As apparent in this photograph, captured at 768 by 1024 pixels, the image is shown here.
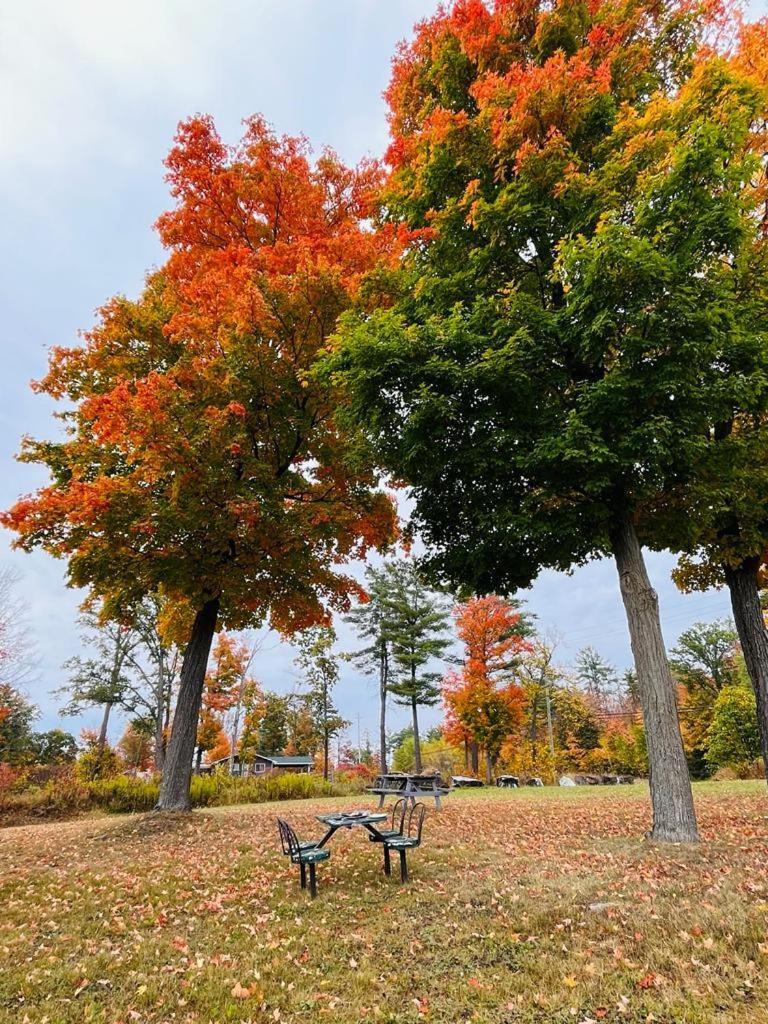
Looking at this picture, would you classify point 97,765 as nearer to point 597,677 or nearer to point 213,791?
point 213,791

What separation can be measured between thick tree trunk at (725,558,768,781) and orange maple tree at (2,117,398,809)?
6.69 m

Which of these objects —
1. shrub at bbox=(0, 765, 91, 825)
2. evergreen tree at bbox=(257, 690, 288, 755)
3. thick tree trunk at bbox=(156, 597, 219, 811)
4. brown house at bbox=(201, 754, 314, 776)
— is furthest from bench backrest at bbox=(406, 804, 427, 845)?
brown house at bbox=(201, 754, 314, 776)

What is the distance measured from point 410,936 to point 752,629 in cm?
744

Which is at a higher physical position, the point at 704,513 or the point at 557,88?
the point at 557,88

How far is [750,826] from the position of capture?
7.24m

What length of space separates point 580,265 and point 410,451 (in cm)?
300

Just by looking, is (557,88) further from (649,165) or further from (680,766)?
(680,766)

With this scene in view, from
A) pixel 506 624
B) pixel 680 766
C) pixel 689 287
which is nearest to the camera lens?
pixel 689 287

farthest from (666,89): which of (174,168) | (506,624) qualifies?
(506,624)

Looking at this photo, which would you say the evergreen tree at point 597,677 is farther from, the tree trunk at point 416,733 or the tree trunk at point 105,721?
the tree trunk at point 105,721

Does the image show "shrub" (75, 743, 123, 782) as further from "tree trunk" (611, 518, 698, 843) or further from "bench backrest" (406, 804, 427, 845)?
"tree trunk" (611, 518, 698, 843)

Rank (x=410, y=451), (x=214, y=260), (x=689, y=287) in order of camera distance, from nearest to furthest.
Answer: (x=689, y=287) < (x=410, y=451) < (x=214, y=260)

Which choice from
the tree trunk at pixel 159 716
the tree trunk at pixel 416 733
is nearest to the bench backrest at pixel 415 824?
the tree trunk at pixel 416 733

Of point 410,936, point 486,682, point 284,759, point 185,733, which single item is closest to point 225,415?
point 185,733
